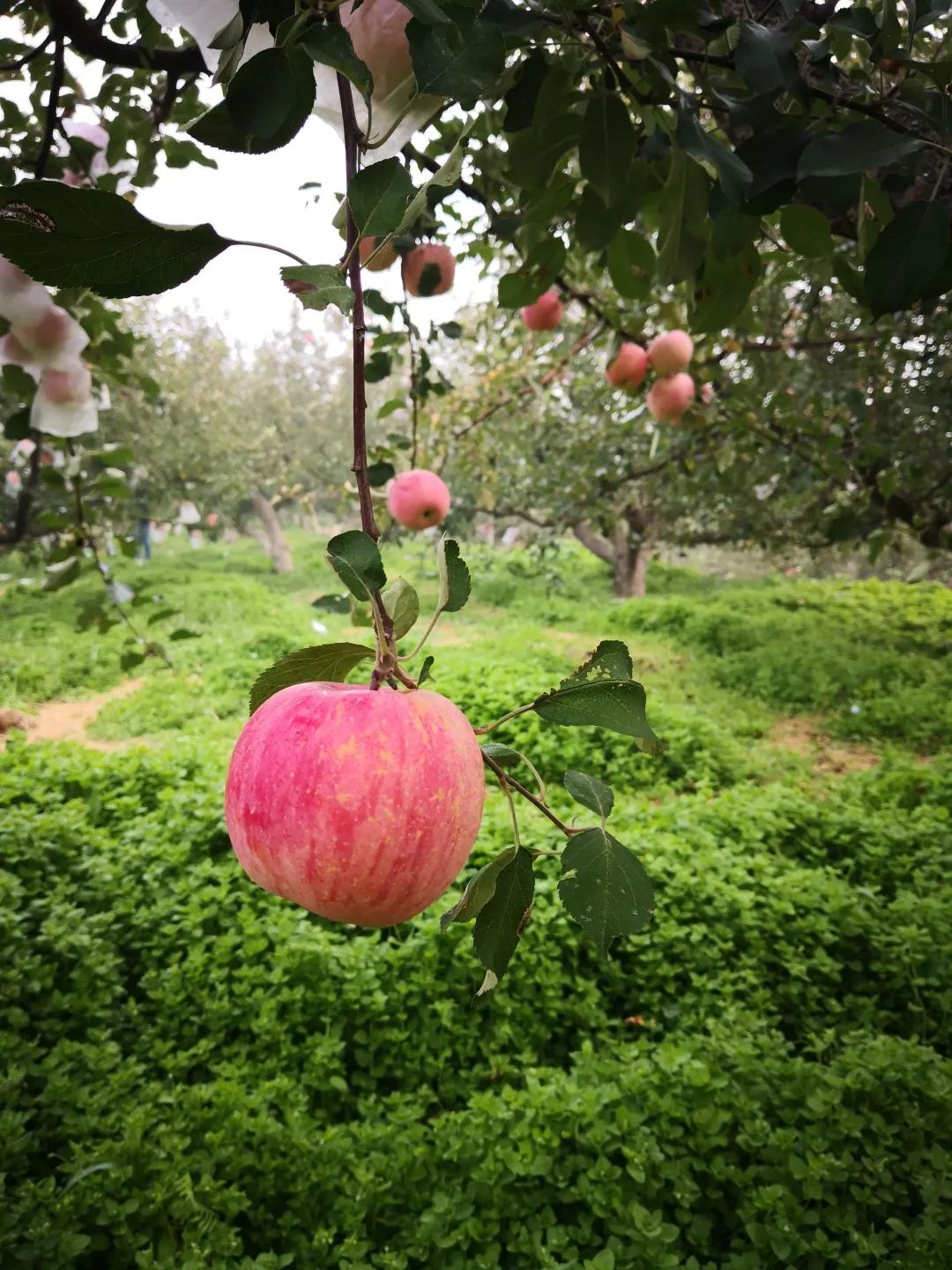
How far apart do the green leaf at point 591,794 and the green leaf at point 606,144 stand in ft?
1.95

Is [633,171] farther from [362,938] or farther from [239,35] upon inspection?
[362,938]

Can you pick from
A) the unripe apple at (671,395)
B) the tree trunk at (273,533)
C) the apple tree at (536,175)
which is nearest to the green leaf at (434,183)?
the apple tree at (536,175)

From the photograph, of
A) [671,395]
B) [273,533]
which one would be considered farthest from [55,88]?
[273,533]

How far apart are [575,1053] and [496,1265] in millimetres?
574

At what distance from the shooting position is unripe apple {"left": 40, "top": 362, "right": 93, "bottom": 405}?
1344 mm

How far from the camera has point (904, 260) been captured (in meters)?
0.62

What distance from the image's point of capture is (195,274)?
42cm

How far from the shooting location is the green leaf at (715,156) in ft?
2.06

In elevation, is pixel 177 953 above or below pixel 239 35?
below

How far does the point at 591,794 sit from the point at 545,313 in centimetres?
158

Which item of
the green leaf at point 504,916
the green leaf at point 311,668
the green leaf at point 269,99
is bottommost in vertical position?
the green leaf at point 504,916

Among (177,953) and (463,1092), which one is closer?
(463,1092)

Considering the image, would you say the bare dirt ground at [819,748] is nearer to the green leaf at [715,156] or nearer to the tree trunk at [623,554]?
the green leaf at [715,156]

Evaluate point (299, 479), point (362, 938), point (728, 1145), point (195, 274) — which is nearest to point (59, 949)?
point (362, 938)
